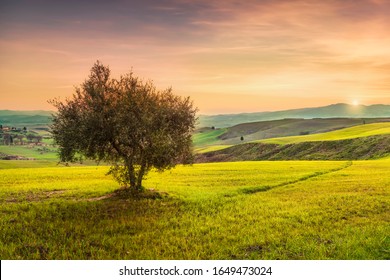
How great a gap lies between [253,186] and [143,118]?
539 inches

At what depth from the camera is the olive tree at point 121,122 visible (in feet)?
69.9

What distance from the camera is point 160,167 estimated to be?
78.4 ft

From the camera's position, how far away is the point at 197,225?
16719 mm

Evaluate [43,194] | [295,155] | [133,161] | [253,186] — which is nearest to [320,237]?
[133,161]

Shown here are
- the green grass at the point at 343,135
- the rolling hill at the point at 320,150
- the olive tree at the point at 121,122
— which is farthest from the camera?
the green grass at the point at 343,135

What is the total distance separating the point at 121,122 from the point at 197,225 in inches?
325

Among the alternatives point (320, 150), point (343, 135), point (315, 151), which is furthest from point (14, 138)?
point (343, 135)

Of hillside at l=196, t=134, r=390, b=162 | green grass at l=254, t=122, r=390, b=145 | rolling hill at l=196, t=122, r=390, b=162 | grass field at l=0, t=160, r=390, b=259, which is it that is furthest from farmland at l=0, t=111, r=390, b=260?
green grass at l=254, t=122, r=390, b=145

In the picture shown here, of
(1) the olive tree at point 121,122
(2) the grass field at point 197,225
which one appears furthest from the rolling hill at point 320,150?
(1) the olive tree at point 121,122

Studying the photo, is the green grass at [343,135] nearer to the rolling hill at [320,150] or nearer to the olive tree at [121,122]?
the rolling hill at [320,150]

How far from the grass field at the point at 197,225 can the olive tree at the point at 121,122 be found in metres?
3.11

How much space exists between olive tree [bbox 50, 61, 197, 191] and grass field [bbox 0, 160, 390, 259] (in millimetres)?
3107
